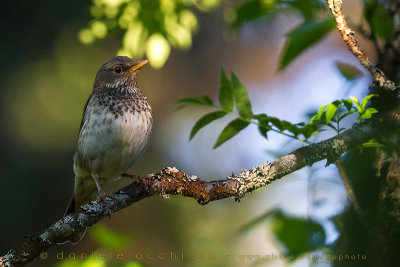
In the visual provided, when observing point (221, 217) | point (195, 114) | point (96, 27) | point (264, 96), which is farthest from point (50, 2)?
point (96, 27)

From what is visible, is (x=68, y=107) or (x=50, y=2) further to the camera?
(x=50, y=2)

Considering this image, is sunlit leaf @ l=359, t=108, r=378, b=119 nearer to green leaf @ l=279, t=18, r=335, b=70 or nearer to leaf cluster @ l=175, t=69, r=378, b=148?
leaf cluster @ l=175, t=69, r=378, b=148

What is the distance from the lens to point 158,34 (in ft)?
12.7

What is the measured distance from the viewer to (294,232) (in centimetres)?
246

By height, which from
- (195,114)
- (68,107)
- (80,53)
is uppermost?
(80,53)

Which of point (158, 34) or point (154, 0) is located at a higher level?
point (154, 0)

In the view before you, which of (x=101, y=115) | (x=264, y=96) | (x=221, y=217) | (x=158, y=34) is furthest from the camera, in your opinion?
(x=264, y=96)

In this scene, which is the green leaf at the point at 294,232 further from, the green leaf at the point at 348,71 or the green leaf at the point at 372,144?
the green leaf at the point at 348,71

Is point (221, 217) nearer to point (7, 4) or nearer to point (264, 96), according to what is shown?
point (264, 96)

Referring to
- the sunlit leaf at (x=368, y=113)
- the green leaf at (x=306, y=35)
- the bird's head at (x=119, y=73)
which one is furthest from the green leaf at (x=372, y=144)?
the bird's head at (x=119, y=73)

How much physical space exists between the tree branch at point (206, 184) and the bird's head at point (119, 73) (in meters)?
1.91

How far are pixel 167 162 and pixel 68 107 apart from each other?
2074 millimetres

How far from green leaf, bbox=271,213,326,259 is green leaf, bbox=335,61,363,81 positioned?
2.98 ft

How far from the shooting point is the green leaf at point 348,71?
293cm
